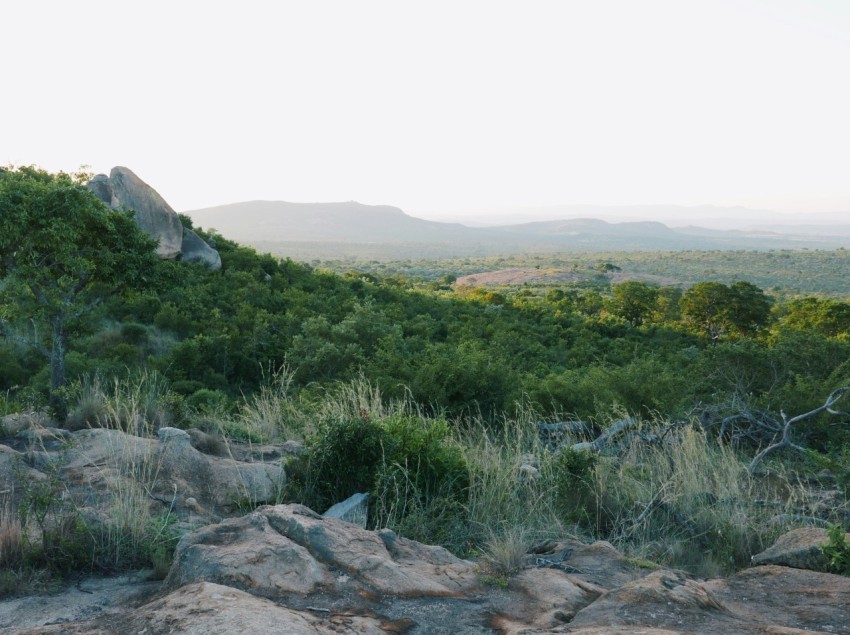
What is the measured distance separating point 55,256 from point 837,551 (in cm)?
933

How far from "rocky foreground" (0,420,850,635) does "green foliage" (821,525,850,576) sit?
0.51 ft

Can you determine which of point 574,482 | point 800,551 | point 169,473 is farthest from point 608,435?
point 169,473

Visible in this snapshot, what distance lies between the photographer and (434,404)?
36.5 ft

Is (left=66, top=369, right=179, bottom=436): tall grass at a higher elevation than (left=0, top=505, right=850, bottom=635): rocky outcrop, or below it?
below

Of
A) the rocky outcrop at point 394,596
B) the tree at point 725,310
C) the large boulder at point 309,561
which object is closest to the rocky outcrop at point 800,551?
the rocky outcrop at point 394,596

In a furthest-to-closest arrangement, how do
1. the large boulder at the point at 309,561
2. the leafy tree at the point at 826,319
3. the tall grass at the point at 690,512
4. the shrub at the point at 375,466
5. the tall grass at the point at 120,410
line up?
the leafy tree at the point at 826,319 → the tall grass at the point at 120,410 → the shrub at the point at 375,466 → the tall grass at the point at 690,512 → the large boulder at the point at 309,561

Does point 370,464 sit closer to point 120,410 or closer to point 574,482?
point 574,482

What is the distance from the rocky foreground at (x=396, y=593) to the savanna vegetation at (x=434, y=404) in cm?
37

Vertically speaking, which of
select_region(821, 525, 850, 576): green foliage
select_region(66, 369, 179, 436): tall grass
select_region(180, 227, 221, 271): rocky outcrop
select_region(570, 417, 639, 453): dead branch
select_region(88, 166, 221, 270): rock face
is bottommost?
select_region(570, 417, 639, 453): dead branch

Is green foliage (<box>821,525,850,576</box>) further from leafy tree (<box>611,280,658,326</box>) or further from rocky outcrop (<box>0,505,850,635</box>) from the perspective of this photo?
leafy tree (<box>611,280,658,326</box>)

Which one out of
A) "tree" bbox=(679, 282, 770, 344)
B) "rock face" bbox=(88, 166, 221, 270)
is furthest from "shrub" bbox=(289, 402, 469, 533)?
"tree" bbox=(679, 282, 770, 344)

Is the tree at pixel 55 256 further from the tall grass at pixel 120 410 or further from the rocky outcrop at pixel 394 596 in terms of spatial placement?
the rocky outcrop at pixel 394 596

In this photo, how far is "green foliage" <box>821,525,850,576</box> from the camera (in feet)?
13.7

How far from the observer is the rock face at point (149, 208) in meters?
22.5
